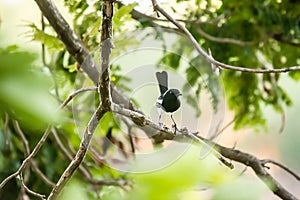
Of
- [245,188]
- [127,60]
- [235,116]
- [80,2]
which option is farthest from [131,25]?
[245,188]

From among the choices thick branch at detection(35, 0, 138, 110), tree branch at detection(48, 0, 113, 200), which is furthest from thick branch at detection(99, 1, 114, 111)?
thick branch at detection(35, 0, 138, 110)

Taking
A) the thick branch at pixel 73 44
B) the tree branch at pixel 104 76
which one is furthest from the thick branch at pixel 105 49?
the thick branch at pixel 73 44

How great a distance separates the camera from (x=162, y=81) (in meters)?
0.34

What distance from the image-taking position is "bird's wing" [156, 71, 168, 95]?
1.09 feet

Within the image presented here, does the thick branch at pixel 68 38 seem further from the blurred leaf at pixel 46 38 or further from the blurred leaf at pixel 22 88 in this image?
the blurred leaf at pixel 22 88

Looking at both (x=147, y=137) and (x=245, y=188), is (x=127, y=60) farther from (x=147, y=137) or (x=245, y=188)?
(x=245, y=188)

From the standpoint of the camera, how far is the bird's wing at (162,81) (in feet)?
1.09

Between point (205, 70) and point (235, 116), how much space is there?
0.16 metres

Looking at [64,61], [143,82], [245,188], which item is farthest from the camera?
[64,61]

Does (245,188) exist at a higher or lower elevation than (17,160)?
higher

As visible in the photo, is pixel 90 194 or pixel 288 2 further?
pixel 288 2

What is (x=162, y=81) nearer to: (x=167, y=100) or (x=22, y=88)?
(x=167, y=100)

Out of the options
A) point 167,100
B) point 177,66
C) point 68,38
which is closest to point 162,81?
point 167,100

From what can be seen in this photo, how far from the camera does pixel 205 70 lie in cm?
67
